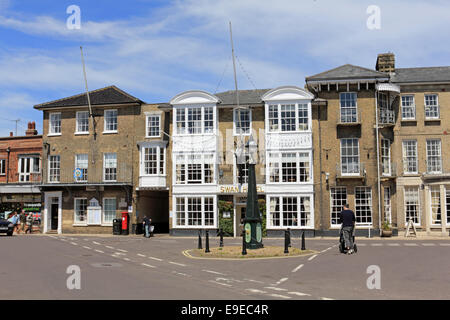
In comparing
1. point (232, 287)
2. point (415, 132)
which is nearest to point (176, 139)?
point (415, 132)

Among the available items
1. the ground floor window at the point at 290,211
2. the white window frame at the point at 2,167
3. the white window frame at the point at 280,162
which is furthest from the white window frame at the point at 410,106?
the white window frame at the point at 2,167

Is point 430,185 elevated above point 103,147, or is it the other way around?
point 103,147

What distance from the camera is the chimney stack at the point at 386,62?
115 feet

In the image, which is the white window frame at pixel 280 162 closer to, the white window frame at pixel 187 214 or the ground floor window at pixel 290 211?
the ground floor window at pixel 290 211

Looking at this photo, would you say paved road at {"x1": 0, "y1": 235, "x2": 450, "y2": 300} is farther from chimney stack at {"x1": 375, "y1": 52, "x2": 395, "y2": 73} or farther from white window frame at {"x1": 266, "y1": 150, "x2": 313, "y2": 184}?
chimney stack at {"x1": 375, "y1": 52, "x2": 395, "y2": 73}

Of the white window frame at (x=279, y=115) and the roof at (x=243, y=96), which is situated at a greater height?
the roof at (x=243, y=96)

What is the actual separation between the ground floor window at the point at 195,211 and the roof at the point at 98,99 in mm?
8477

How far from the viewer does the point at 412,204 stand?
3303cm

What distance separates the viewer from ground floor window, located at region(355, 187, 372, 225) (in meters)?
31.3

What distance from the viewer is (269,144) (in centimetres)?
3241

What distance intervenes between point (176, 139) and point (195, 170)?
2592 mm

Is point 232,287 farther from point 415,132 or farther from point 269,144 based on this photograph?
point 415,132
